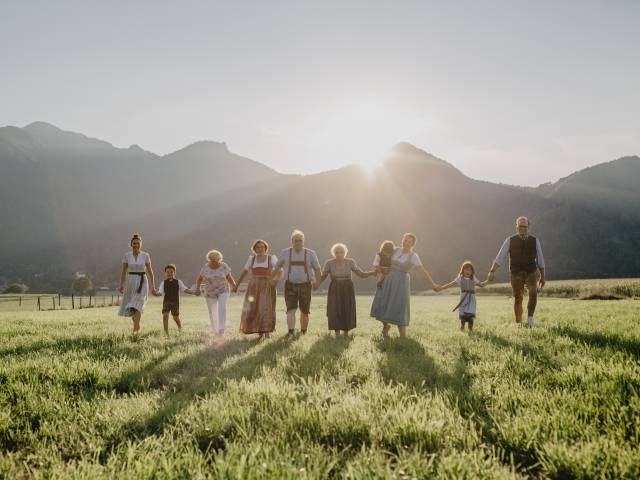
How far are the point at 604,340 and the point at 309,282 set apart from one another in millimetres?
6453

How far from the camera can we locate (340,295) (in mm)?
9836

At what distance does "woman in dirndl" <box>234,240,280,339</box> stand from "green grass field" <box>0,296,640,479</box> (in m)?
3.00

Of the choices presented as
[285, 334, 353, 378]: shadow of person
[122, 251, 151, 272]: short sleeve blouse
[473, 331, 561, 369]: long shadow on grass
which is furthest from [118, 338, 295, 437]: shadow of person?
[122, 251, 151, 272]: short sleeve blouse

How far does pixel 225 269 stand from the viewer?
10.7 meters

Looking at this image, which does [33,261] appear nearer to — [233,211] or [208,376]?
[233,211]

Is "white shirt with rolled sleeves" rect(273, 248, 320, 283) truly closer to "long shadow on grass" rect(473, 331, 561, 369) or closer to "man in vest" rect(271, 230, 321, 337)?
"man in vest" rect(271, 230, 321, 337)

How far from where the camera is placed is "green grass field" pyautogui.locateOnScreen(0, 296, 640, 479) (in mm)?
2611

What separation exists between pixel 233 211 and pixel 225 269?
180 m

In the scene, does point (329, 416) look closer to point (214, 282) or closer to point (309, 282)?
point (309, 282)

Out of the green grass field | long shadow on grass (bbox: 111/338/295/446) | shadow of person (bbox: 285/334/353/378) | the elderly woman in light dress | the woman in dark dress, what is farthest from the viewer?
the woman in dark dress

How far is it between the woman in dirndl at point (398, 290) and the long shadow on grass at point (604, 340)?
291 cm

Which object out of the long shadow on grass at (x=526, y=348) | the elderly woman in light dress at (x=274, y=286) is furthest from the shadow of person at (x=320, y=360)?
the long shadow on grass at (x=526, y=348)

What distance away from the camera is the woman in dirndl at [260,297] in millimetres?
9273

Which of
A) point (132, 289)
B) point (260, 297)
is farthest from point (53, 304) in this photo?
point (260, 297)
